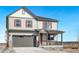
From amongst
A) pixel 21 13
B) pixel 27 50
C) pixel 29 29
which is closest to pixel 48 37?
pixel 29 29

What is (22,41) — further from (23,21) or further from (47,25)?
(47,25)

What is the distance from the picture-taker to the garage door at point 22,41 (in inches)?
476

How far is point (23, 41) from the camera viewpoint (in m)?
12.2

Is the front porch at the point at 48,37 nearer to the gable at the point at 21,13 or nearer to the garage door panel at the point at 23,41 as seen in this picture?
the garage door panel at the point at 23,41

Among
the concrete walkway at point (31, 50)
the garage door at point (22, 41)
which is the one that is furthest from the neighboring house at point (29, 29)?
the concrete walkway at point (31, 50)

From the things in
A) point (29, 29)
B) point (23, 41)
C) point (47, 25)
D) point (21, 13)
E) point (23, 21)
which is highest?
point (21, 13)

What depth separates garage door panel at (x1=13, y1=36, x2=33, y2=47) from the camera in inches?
476

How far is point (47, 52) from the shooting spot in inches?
468

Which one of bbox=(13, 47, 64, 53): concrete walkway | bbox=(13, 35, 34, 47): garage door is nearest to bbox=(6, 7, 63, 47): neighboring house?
bbox=(13, 35, 34, 47): garage door

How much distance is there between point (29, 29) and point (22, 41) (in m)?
0.60

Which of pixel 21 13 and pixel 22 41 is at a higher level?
pixel 21 13

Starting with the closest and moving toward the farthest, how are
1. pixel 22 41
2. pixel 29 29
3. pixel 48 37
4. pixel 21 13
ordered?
pixel 21 13, pixel 29 29, pixel 48 37, pixel 22 41
